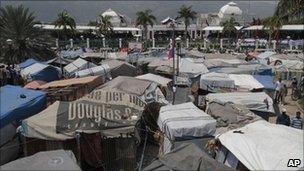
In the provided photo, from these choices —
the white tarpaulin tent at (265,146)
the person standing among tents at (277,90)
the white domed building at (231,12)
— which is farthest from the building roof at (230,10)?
the white tarpaulin tent at (265,146)

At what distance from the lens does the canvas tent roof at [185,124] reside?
36.3 ft

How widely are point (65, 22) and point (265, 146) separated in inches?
2327

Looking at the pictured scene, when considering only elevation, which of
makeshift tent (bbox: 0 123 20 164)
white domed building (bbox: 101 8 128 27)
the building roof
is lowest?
makeshift tent (bbox: 0 123 20 164)

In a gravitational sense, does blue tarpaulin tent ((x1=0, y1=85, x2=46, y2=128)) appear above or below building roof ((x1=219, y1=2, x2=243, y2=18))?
below

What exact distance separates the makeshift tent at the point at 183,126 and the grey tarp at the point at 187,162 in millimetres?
2359

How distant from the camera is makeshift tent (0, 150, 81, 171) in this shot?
7766 mm

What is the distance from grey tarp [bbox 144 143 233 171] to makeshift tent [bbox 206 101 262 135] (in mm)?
3250

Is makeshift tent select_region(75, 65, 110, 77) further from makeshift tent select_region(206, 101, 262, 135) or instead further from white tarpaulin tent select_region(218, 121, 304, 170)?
white tarpaulin tent select_region(218, 121, 304, 170)

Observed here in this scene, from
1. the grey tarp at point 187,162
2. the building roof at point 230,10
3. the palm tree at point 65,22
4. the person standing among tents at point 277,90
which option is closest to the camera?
the grey tarp at point 187,162

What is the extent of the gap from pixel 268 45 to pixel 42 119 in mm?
46844

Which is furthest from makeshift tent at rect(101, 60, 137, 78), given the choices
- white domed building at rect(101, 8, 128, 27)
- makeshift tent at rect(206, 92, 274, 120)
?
white domed building at rect(101, 8, 128, 27)

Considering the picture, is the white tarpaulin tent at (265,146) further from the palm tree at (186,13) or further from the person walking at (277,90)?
the palm tree at (186,13)

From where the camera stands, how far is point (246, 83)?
1927 centimetres

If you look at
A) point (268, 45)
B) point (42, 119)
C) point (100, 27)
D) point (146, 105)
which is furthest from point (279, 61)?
point (100, 27)
